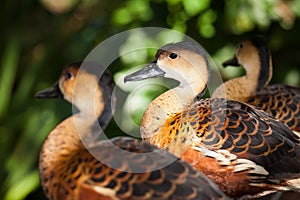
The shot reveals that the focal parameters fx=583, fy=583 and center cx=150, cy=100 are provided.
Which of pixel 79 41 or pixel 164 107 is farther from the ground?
pixel 164 107

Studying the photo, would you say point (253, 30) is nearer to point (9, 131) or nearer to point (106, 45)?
point (106, 45)

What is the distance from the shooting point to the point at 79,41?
136 inches

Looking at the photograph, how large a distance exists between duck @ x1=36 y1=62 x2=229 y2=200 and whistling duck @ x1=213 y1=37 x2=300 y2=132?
0.73m

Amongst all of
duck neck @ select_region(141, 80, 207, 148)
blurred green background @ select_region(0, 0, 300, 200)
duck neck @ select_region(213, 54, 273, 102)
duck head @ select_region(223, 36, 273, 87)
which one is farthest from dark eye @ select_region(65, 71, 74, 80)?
blurred green background @ select_region(0, 0, 300, 200)

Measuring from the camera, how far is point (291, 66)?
364cm

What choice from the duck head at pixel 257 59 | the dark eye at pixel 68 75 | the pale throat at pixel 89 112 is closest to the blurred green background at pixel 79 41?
the duck head at pixel 257 59

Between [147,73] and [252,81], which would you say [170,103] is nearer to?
[147,73]

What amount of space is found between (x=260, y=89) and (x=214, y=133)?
0.73 metres

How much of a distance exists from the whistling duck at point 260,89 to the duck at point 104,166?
2.41 ft

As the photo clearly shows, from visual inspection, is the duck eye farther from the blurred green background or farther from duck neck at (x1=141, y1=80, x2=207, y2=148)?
the blurred green background

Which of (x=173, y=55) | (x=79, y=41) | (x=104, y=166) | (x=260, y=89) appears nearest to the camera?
(x=104, y=166)

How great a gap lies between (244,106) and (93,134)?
1.69ft

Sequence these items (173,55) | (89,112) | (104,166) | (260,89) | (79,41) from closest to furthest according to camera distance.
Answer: (104,166), (89,112), (173,55), (260,89), (79,41)

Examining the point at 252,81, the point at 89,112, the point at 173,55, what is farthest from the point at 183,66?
the point at 252,81
